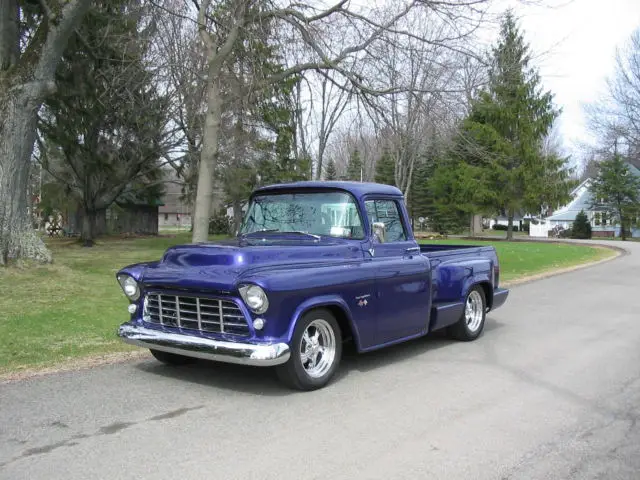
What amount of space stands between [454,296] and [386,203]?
61.0 inches

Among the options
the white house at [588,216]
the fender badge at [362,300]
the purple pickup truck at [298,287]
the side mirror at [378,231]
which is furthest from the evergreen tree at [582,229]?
the fender badge at [362,300]

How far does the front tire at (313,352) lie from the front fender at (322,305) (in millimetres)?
73

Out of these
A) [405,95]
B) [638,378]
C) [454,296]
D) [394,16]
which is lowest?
[638,378]

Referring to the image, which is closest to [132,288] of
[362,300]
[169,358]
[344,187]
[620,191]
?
[169,358]

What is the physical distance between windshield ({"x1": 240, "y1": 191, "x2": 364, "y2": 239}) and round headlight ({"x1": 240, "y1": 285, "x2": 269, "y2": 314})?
157 cm

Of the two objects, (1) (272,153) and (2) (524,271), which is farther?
(1) (272,153)

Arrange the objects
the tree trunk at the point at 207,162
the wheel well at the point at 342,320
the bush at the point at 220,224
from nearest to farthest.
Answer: the wheel well at the point at 342,320, the tree trunk at the point at 207,162, the bush at the point at 220,224

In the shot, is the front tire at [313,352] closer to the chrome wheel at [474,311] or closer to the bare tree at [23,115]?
the chrome wheel at [474,311]

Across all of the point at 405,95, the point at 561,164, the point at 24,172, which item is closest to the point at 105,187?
the point at 24,172

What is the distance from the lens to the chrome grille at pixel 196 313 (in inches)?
212

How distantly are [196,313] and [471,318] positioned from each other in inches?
166

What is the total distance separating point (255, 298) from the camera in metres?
5.20

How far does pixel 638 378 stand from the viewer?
6398 millimetres

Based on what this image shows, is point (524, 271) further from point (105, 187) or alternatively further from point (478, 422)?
point (105, 187)
